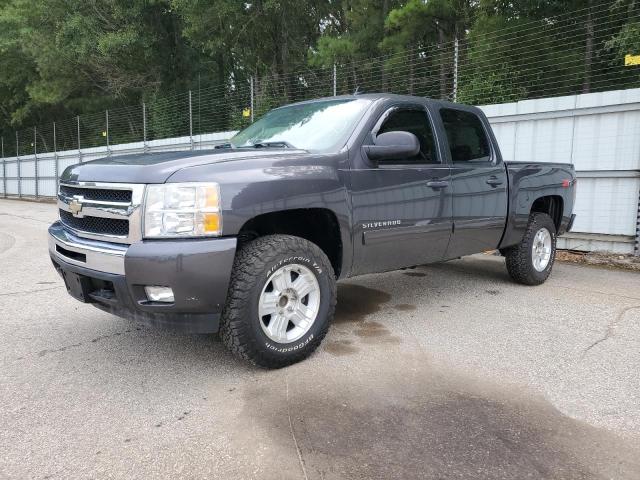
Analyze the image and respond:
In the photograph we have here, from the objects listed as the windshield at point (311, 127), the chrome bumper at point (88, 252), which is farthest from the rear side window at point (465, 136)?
the chrome bumper at point (88, 252)

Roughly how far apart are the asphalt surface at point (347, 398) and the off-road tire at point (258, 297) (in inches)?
6.6

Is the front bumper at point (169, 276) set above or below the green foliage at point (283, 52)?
below

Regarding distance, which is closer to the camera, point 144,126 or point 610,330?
point 610,330

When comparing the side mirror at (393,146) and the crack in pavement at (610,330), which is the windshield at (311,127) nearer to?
the side mirror at (393,146)

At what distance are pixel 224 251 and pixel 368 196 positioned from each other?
52.1 inches

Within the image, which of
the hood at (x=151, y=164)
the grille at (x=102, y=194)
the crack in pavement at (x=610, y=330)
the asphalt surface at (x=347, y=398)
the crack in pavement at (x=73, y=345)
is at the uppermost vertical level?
the hood at (x=151, y=164)

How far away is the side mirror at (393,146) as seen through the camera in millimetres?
3807

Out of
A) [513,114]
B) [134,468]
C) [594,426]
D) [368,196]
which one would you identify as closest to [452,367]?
[594,426]

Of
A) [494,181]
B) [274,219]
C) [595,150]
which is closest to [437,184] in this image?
[494,181]

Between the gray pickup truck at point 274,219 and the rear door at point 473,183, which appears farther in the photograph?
the rear door at point 473,183

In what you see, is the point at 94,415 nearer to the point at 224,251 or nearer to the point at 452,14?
the point at 224,251

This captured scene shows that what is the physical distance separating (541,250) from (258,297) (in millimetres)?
4101

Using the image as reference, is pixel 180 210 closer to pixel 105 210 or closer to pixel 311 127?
pixel 105 210

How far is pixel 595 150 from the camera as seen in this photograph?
757 cm
